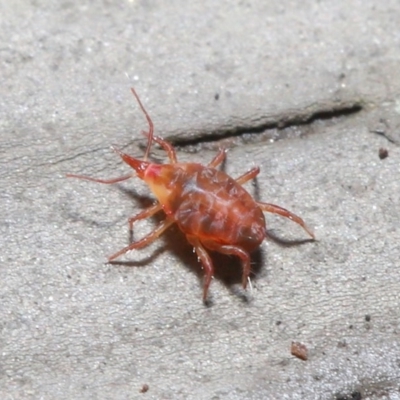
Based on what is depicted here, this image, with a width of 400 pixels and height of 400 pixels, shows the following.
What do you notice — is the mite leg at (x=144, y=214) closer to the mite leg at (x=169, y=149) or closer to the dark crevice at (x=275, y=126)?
the mite leg at (x=169, y=149)

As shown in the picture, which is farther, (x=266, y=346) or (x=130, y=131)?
(x=130, y=131)

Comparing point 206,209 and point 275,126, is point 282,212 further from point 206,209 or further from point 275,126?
point 275,126

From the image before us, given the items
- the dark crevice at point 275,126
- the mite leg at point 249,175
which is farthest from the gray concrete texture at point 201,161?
the mite leg at point 249,175

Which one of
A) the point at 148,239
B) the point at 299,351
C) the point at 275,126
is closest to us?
the point at 299,351

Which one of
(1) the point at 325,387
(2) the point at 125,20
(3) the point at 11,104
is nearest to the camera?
(1) the point at 325,387

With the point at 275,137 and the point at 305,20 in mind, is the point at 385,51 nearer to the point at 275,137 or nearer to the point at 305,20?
the point at 305,20

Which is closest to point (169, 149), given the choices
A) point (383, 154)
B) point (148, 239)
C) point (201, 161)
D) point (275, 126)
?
point (201, 161)

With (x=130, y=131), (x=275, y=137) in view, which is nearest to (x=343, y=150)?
(x=275, y=137)

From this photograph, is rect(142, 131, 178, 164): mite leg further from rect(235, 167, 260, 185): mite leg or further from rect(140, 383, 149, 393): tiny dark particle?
rect(140, 383, 149, 393): tiny dark particle
